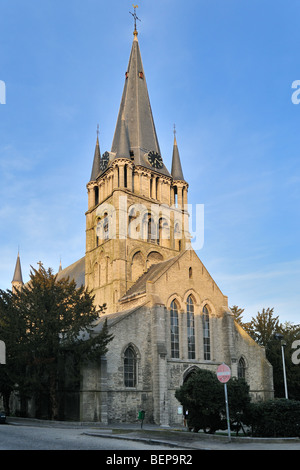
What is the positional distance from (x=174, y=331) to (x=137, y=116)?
26.7 m

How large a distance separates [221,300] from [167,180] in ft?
55.0

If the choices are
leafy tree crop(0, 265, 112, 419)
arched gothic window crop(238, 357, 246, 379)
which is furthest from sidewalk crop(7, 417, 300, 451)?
arched gothic window crop(238, 357, 246, 379)

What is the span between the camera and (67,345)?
2636cm

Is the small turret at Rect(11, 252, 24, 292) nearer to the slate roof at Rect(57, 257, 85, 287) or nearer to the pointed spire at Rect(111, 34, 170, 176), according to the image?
the slate roof at Rect(57, 257, 85, 287)

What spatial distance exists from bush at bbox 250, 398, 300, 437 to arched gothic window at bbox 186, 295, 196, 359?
17.2m

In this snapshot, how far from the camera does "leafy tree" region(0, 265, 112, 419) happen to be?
86.4 ft

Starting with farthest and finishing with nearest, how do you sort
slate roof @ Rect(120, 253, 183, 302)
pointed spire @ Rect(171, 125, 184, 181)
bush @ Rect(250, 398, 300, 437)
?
pointed spire @ Rect(171, 125, 184, 181), slate roof @ Rect(120, 253, 183, 302), bush @ Rect(250, 398, 300, 437)

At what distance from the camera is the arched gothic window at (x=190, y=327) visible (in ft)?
115

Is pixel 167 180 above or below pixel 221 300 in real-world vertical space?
above

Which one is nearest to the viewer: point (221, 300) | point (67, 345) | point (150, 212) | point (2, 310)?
point (67, 345)

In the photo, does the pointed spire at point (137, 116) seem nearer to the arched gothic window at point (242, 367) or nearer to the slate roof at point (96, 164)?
the slate roof at point (96, 164)

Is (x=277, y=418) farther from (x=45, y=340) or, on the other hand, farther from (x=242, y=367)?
(x=242, y=367)
